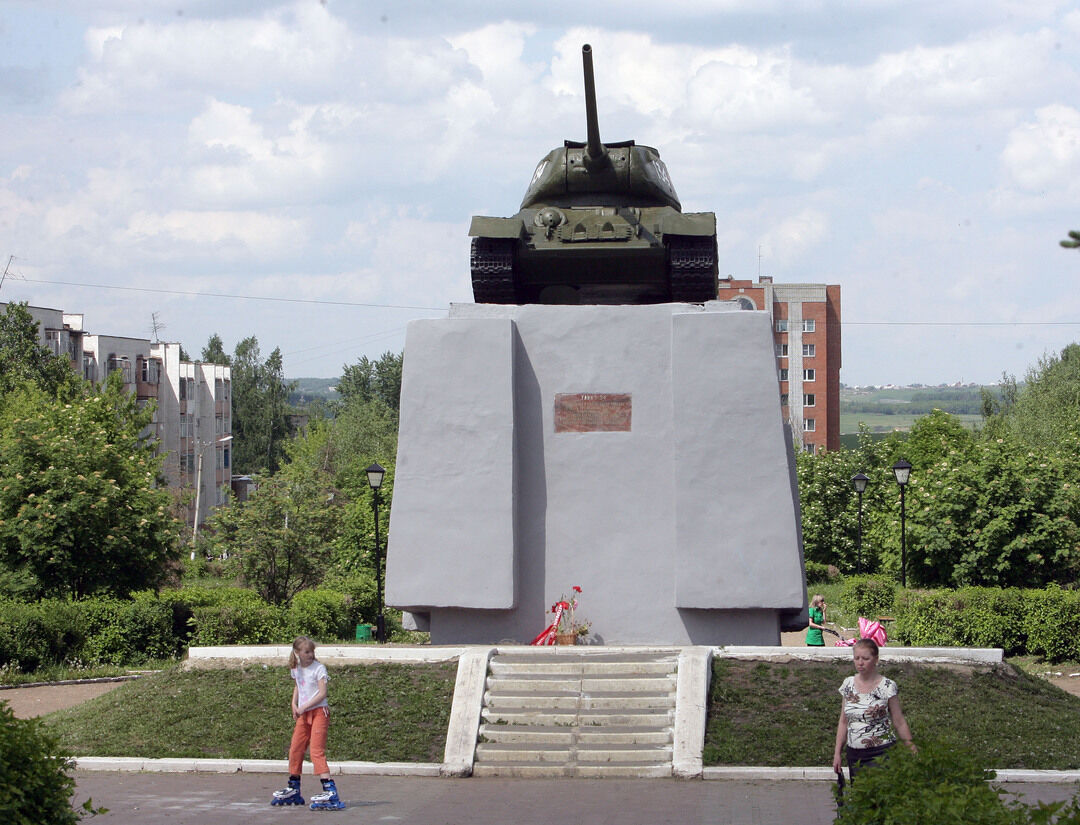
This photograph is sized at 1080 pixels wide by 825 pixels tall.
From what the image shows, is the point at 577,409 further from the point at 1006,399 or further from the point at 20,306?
the point at 1006,399

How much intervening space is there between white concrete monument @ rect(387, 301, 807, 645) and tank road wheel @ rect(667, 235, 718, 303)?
6.67ft

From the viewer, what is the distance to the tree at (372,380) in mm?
83062

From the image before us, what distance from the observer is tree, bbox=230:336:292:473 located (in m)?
84.4

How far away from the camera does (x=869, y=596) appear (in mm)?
27891

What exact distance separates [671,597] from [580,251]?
4.43m

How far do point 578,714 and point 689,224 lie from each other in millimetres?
6349

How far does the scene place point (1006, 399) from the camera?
2611 inches

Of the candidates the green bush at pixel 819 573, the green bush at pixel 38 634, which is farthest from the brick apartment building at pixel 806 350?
the green bush at pixel 38 634

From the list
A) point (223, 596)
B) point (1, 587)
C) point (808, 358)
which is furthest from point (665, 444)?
point (808, 358)

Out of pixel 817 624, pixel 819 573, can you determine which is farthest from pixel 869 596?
pixel 819 573

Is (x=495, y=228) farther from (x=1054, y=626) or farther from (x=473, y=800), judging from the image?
(x=1054, y=626)

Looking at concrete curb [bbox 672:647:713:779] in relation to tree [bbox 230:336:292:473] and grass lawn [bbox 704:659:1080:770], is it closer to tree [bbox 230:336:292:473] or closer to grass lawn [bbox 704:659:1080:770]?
grass lawn [bbox 704:659:1080:770]

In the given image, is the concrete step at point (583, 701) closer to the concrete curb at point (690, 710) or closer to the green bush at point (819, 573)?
the concrete curb at point (690, 710)

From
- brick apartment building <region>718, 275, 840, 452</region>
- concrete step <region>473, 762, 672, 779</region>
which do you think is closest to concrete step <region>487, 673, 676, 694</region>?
concrete step <region>473, 762, 672, 779</region>
